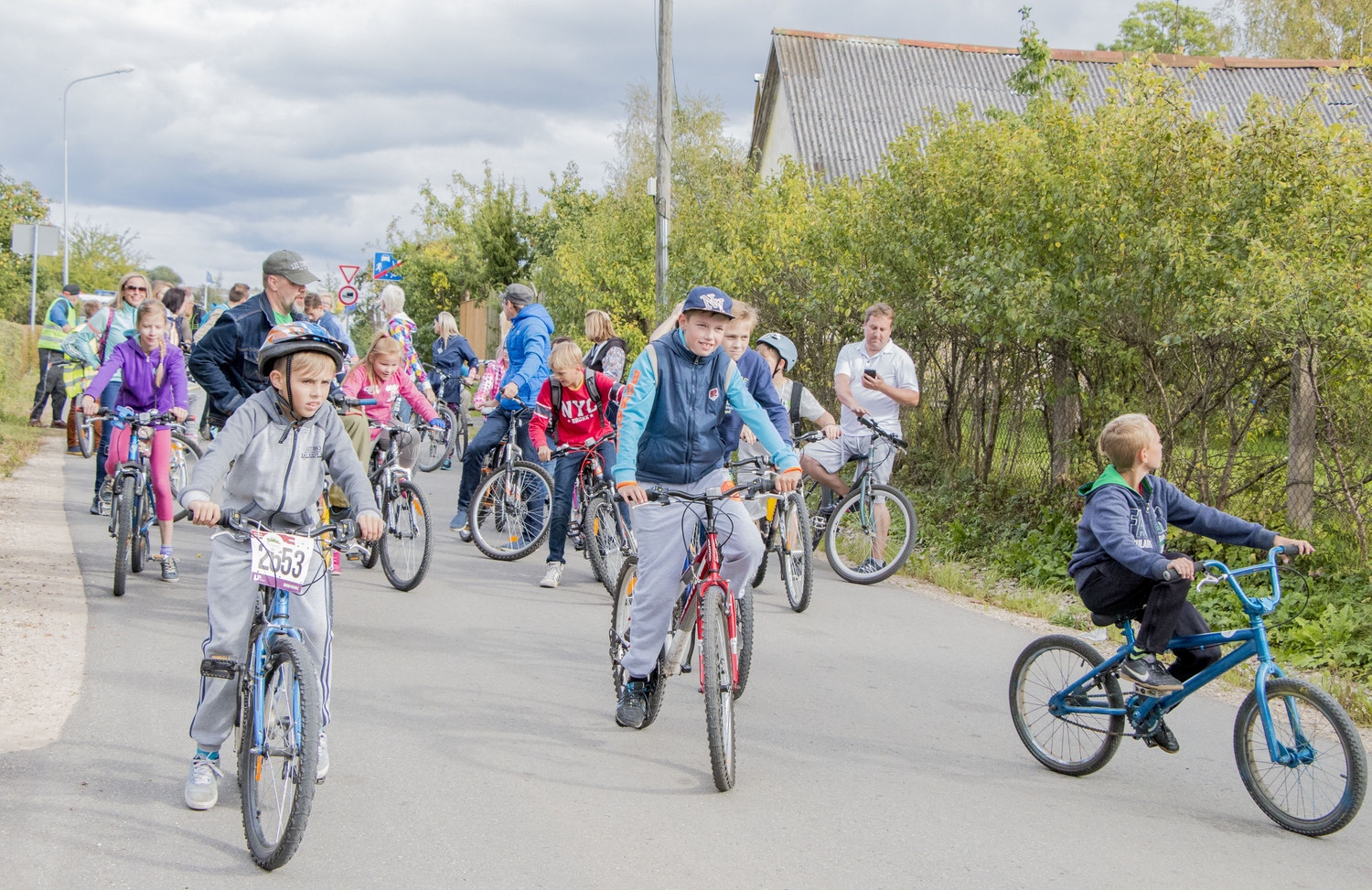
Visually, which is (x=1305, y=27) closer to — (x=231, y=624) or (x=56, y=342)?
(x=56, y=342)

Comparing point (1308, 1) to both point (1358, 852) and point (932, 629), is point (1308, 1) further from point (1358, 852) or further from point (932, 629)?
point (1358, 852)

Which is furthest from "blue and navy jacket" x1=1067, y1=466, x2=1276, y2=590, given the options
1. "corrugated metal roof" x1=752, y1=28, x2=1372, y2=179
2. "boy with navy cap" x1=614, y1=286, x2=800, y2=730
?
"corrugated metal roof" x1=752, y1=28, x2=1372, y2=179

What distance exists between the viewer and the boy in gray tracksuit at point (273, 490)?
15.0ft

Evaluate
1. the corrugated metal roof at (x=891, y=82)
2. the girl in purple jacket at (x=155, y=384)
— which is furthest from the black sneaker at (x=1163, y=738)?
the corrugated metal roof at (x=891, y=82)

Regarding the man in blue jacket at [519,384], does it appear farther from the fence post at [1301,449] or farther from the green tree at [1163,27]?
the green tree at [1163,27]

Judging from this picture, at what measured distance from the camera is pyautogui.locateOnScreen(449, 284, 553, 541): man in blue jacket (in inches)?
430

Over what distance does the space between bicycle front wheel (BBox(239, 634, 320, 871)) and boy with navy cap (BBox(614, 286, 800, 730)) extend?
1.70m

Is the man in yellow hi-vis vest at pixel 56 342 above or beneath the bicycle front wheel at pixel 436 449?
above

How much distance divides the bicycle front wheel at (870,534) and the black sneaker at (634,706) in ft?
13.6

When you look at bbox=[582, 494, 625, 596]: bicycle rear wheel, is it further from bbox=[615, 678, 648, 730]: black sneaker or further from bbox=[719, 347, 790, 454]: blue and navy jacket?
bbox=[615, 678, 648, 730]: black sneaker

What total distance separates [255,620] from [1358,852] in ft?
13.2

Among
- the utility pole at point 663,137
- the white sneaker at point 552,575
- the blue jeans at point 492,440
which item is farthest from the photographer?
the utility pole at point 663,137

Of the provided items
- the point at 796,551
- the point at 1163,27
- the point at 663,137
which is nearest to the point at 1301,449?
the point at 796,551

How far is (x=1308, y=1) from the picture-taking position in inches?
1567
